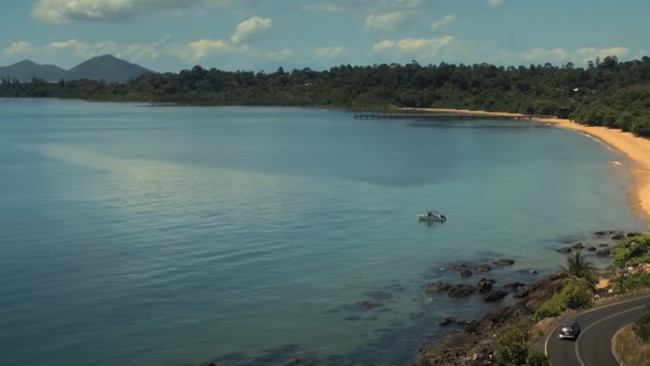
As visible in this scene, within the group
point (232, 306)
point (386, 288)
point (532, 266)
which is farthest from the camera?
point (532, 266)

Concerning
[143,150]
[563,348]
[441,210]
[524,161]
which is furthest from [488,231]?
[143,150]

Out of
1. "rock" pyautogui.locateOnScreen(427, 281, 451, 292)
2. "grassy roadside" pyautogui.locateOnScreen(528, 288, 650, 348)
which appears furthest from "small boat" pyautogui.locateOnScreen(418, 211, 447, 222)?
"grassy roadside" pyautogui.locateOnScreen(528, 288, 650, 348)

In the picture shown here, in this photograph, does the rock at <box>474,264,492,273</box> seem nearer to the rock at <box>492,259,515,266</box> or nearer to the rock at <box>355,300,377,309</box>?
the rock at <box>492,259,515,266</box>

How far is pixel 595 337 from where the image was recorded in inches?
1339

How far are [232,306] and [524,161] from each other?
88508 mm

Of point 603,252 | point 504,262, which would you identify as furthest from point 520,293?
point 603,252

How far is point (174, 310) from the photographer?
1829 inches

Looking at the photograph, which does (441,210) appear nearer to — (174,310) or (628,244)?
(628,244)

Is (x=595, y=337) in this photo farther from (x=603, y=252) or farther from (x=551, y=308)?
(x=603, y=252)

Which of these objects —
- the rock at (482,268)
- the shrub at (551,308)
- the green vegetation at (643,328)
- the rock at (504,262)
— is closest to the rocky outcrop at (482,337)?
the shrub at (551,308)

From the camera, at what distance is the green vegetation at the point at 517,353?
1133 inches

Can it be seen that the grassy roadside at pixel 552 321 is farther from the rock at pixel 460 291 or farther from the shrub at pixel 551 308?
the rock at pixel 460 291

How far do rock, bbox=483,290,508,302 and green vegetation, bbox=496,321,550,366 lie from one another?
1508cm

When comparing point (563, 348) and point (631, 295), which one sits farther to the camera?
point (631, 295)
